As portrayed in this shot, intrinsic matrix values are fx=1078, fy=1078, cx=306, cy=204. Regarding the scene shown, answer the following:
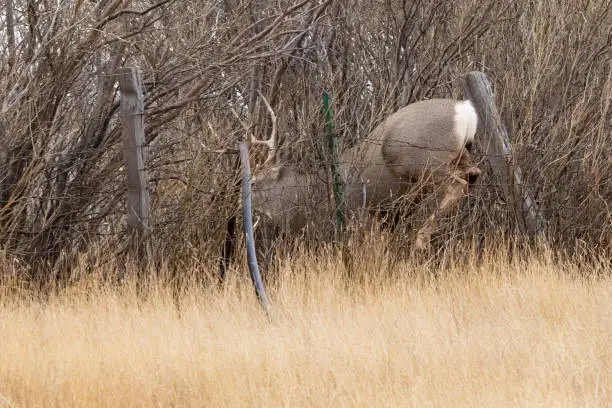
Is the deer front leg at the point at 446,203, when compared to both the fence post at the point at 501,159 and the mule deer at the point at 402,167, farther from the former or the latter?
the fence post at the point at 501,159

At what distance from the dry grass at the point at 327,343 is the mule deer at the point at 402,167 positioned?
1.16 meters

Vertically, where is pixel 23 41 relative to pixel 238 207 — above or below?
above

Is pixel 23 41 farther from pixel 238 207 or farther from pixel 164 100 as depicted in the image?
pixel 238 207

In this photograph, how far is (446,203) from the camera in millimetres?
8227

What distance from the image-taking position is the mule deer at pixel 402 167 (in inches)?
319

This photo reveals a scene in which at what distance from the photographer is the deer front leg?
7863mm

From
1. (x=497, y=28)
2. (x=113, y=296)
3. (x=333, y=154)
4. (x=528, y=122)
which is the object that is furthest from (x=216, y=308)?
(x=497, y=28)

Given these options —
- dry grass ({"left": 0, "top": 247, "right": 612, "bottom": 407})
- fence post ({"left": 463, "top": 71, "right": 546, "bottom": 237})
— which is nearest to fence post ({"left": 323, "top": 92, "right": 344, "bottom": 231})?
dry grass ({"left": 0, "top": 247, "right": 612, "bottom": 407})

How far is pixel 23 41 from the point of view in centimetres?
747

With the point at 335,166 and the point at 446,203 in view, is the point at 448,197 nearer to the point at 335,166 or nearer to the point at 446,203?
the point at 446,203

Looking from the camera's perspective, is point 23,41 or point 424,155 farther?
point 424,155

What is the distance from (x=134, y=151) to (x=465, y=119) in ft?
8.31

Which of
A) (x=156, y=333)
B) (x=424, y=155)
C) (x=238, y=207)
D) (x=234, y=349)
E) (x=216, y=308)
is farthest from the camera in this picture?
(x=424, y=155)

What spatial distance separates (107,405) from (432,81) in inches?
245
